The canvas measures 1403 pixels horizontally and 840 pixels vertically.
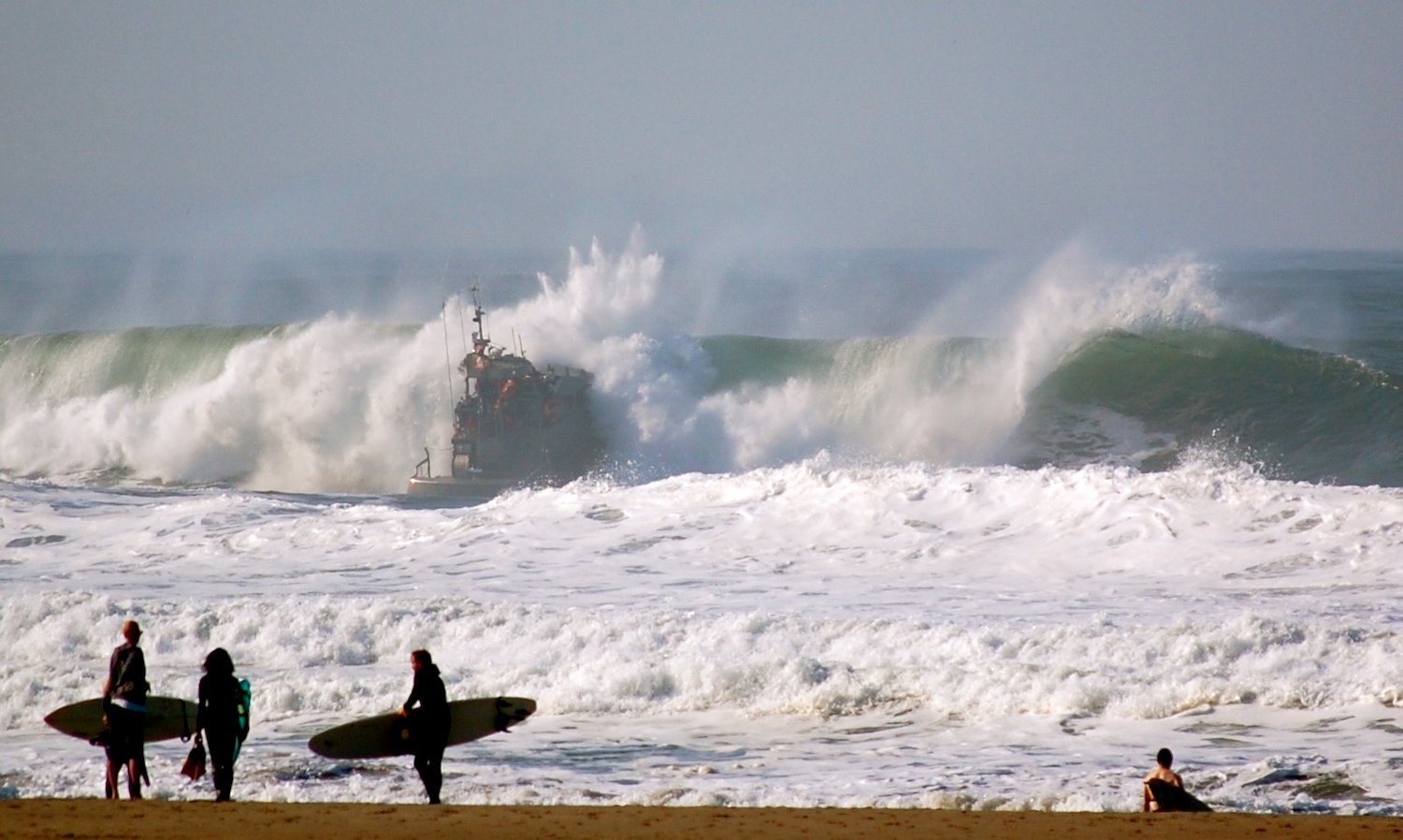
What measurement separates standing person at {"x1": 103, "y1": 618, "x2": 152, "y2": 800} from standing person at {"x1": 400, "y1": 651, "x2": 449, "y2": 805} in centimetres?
169

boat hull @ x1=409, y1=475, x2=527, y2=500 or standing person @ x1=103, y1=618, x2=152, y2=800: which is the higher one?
boat hull @ x1=409, y1=475, x2=527, y2=500

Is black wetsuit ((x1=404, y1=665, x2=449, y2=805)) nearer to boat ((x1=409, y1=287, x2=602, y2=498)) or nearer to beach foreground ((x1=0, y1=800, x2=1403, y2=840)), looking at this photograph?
beach foreground ((x1=0, y1=800, x2=1403, y2=840))

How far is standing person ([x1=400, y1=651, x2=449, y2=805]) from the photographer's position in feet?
35.9

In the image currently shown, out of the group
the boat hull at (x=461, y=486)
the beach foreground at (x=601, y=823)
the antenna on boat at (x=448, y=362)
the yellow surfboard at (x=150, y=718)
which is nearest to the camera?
the beach foreground at (x=601, y=823)

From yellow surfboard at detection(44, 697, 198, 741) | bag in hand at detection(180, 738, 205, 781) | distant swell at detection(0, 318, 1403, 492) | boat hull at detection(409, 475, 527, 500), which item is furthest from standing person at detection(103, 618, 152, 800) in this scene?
distant swell at detection(0, 318, 1403, 492)

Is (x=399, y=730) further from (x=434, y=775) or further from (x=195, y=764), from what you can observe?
(x=195, y=764)

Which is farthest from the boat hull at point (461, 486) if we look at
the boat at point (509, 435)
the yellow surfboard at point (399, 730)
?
the yellow surfboard at point (399, 730)

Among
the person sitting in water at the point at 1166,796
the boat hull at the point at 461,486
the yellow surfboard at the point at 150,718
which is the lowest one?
the person sitting in water at the point at 1166,796

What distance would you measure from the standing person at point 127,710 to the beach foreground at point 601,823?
545 mm

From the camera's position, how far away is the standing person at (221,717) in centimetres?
1083

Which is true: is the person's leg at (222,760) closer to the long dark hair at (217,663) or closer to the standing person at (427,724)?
the long dark hair at (217,663)

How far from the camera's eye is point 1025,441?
3341cm

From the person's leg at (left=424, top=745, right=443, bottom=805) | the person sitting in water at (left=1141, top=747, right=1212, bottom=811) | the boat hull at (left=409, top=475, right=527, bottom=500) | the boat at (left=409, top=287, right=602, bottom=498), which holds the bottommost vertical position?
the person sitting in water at (left=1141, top=747, right=1212, bottom=811)

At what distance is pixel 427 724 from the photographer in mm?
10930
